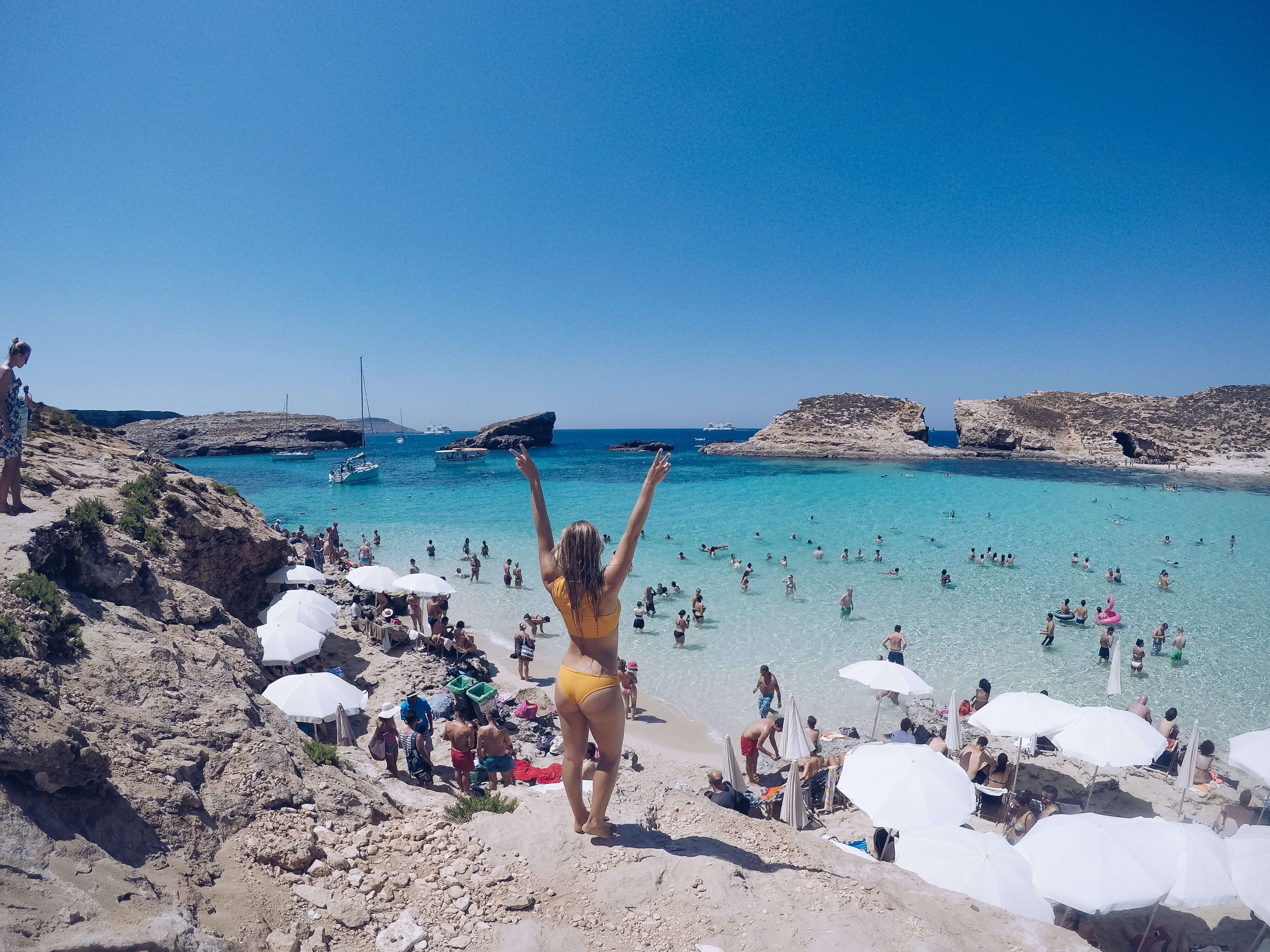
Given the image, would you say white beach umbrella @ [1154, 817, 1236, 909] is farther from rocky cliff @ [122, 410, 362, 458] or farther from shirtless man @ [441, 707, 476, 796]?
rocky cliff @ [122, 410, 362, 458]

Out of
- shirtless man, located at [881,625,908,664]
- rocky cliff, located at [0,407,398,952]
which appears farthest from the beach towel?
shirtless man, located at [881,625,908,664]

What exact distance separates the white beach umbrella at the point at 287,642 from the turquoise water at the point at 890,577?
6.94 metres

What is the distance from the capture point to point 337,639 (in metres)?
13.1

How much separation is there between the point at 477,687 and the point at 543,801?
6.57 m

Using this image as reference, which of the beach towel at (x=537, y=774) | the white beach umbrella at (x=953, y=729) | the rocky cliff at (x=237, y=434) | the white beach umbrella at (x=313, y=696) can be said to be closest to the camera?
the white beach umbrella at (x=313, y=696)

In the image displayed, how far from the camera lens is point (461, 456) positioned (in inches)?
3445

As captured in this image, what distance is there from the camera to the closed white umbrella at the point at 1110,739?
7500 mm

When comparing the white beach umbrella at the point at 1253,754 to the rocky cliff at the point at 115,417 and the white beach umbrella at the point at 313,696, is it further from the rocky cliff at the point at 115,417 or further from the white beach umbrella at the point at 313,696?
the rocky cliff at the point at 115,417

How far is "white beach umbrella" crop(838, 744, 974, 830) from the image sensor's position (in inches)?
248

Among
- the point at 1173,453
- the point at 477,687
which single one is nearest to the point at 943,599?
the point at 477,687

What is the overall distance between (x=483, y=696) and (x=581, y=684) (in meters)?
7.81

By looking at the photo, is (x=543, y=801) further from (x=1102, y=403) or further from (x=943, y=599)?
(x=1102, y=403)

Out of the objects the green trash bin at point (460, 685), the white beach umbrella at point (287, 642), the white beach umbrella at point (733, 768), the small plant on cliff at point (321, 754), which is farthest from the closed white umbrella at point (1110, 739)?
the white beach umbrella at point (287, 642)

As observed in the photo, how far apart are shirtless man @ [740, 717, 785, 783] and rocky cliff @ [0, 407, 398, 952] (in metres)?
5.82
